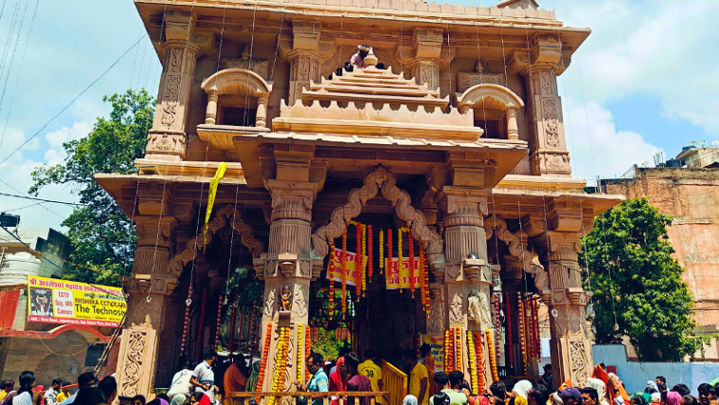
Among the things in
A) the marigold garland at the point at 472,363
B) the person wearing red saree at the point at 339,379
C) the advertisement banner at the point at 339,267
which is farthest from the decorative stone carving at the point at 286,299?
the marigold garland at the point at 472,363

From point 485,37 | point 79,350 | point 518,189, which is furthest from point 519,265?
point 79,350

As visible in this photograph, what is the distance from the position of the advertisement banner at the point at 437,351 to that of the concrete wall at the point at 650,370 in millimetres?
12158

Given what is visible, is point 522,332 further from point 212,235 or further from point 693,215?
point 693,215

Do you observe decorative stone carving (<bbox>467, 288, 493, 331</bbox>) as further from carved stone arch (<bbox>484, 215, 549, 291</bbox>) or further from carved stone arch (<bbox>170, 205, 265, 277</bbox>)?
carved stone arch (<bbox>170, 205, 265, 277</bbox>)

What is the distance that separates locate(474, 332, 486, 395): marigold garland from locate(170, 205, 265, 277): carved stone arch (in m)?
5.92

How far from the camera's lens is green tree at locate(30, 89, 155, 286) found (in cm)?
2306

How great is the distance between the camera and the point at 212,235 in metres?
11.8

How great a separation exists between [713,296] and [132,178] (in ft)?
97.9

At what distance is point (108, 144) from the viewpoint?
23.1 m

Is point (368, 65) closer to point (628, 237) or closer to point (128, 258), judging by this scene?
point (628, 237)

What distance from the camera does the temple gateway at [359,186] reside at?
8.22 m

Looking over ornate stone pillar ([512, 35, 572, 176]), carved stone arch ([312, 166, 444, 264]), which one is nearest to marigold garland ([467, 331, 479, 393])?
carved stone arch ([312, 166, 444, 264])

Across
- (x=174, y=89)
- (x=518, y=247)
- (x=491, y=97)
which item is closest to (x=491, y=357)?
(x=518, y=247)

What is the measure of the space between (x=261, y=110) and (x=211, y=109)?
127 centimetres
